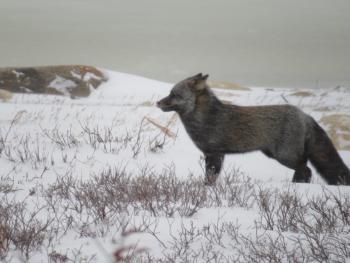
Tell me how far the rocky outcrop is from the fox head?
1640 cm

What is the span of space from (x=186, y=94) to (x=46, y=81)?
58.1ft

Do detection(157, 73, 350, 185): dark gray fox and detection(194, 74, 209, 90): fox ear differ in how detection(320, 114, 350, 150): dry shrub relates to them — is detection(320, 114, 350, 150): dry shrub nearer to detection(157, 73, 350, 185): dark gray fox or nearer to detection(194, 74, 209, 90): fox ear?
detection(157, 73, 350, 185): dark gray fox

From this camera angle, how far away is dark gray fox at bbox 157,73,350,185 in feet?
17.8

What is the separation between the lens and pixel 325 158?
5637 mm

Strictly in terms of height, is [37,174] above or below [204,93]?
below

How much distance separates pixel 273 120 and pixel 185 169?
165cm

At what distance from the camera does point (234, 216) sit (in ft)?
10.6

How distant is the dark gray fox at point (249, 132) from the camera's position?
5.42 m

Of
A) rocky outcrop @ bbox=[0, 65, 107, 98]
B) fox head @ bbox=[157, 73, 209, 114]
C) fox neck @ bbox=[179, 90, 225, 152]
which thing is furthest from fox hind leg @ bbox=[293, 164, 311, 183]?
rocky outcrop @ bbox=[0, 65, 107, 98]

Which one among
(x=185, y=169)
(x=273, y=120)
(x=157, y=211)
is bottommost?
(x=185, y=169)

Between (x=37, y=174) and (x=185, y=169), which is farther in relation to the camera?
(x=185, y=169)

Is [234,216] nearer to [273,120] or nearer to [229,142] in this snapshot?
[229,142]

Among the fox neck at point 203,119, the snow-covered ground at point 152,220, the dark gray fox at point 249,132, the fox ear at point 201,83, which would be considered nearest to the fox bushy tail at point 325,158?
the dark gray fox at point 249,132

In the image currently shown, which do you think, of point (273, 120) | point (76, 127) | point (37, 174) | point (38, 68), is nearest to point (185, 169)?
point (273, 120)
